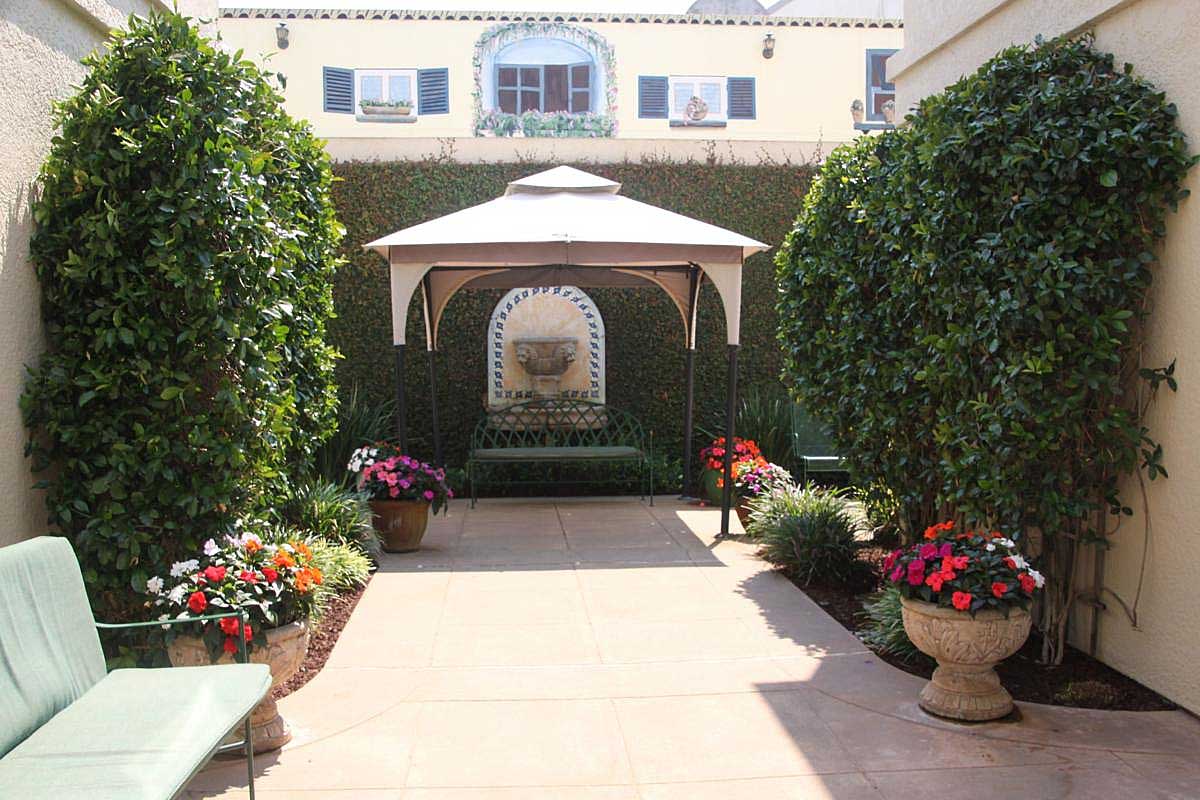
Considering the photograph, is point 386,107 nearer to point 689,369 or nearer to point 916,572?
point 689,369

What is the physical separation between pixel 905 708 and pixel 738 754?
88 centimetres

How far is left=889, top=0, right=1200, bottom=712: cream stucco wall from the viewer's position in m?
4.37

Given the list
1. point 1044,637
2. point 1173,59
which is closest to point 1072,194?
point 1173,59

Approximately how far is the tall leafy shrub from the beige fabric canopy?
2.59 m

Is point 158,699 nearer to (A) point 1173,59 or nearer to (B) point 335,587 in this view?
(B) point 335,587

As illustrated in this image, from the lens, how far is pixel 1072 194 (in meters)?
4.71

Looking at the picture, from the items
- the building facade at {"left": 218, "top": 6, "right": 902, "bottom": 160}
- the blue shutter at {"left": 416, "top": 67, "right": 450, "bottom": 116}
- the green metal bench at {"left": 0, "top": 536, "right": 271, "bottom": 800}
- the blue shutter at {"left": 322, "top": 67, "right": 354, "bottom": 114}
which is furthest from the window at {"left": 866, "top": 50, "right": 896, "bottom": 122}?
the green metal bench at {"left": 0, "top": 536, "right": 271, "bottom": 800}

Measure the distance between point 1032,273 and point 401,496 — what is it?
14.9 ft

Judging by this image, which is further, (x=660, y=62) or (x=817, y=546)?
(x=660, y=62)

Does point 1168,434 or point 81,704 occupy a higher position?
point 1168,434

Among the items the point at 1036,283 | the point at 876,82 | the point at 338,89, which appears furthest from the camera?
the point at 876,82

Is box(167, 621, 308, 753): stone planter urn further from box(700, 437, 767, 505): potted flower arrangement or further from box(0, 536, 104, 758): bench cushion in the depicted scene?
box(700, 437, 767, 505): potted flower arrangement

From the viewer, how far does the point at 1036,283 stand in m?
4.65

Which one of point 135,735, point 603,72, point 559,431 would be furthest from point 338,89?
point 135,735
